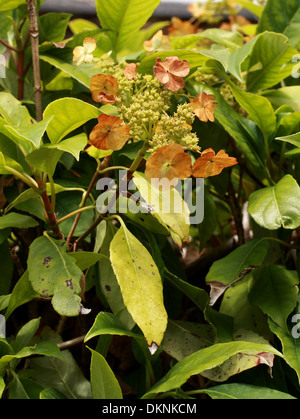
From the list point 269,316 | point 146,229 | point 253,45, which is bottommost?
point 269,316

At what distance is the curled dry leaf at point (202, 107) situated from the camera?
721 mm

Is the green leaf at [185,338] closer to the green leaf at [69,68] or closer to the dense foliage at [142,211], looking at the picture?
the dense foliage at [142,211]

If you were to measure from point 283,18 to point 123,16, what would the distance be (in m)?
0.37

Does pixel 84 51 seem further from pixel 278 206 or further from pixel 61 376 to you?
pixel 61 376

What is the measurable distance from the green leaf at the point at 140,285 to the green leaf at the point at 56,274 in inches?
2.5

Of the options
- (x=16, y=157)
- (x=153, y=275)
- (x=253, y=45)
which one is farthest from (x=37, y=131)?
(x=253, y=45)

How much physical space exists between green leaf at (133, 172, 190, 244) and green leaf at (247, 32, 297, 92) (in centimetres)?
41

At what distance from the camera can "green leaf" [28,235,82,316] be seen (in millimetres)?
701

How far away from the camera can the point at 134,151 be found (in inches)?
34.4

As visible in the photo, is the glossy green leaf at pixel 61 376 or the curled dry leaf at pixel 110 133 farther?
the glossy green leaf at pixel 61 376

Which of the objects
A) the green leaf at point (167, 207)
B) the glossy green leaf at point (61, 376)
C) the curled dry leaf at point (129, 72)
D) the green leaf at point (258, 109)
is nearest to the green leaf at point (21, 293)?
the glossy green leaf at point (61, 376)

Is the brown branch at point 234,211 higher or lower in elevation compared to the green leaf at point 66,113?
lower

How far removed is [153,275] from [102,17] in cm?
55
